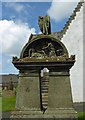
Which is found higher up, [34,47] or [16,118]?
[34,47]

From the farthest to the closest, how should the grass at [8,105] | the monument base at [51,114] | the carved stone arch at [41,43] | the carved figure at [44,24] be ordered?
1. the grass at [8,105]
2. the carved figure at [44,24]
3. the carved stone arch at [41,43]
4. the monument base at [51,114]

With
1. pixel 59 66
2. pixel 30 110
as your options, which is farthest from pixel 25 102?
pixel 59 66

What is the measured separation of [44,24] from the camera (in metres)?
9.98

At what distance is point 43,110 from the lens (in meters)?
9.38

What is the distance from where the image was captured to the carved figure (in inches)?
388

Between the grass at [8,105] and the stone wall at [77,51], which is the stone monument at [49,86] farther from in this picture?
the stone wall at [77,51]

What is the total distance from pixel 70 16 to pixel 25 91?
22155mm

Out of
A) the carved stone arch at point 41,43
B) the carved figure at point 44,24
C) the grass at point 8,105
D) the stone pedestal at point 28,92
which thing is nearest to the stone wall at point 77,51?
the grass at point 8,105

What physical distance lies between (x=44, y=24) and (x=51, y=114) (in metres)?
2.98

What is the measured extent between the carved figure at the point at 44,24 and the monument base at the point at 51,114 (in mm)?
2577

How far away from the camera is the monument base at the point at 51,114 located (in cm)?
896

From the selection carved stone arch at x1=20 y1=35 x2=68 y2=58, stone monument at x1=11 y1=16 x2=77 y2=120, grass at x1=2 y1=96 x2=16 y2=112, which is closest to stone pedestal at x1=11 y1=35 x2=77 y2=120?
stone monument at x1=11 y1=16 x2=77 y2=120

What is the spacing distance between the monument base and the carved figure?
8.46 feet

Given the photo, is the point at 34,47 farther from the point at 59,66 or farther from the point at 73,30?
the point at 73,30
